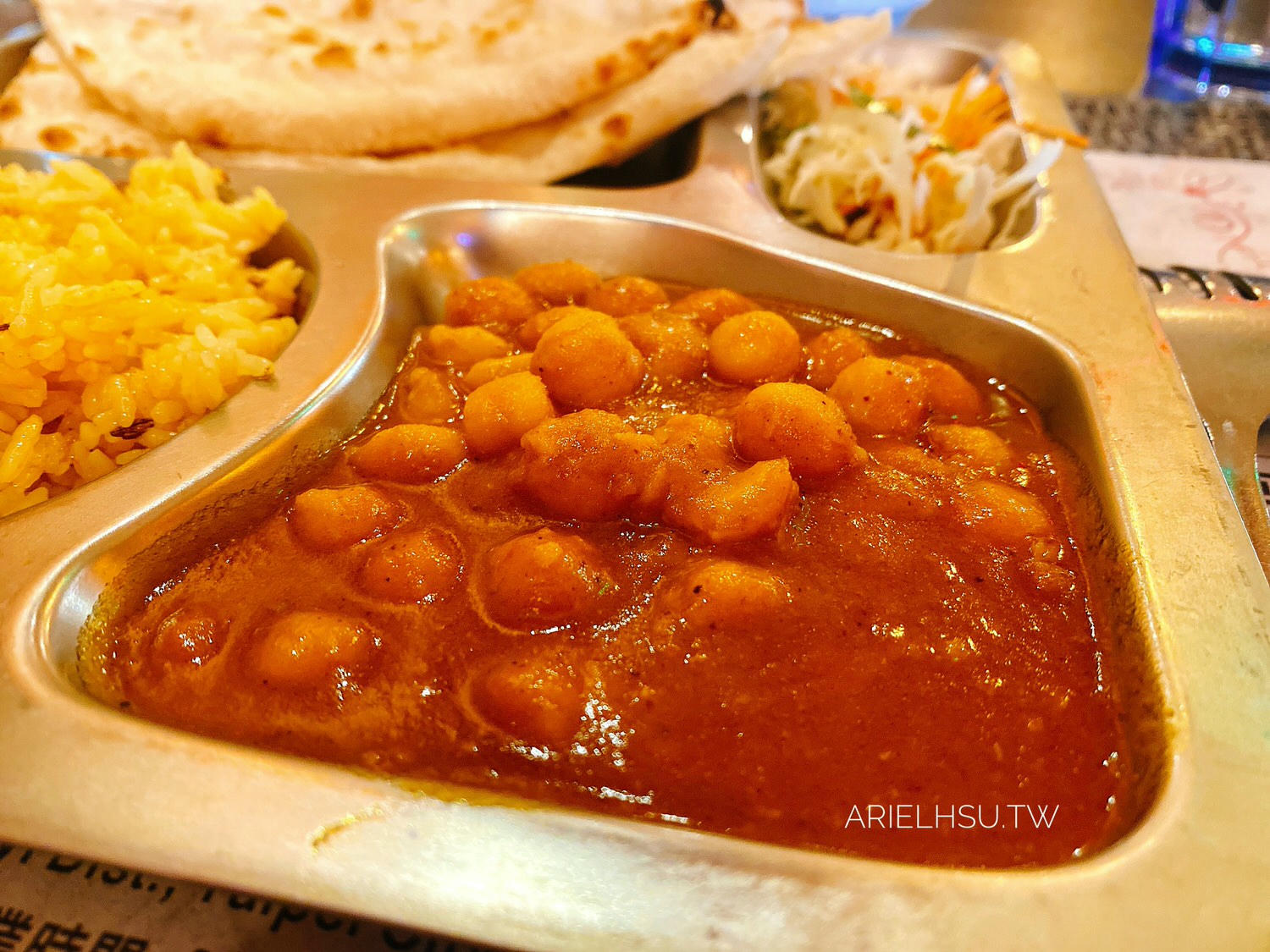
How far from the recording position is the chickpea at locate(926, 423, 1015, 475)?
53.9 inches

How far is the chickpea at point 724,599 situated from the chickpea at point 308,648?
1.30 ft

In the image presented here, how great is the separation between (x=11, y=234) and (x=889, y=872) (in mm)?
1755

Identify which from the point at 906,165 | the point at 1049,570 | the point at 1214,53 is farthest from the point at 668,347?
the point at 1214,53

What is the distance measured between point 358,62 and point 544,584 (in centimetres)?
170

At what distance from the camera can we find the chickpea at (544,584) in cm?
110

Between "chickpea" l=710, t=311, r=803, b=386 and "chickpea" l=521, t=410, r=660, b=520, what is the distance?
13.1 inches

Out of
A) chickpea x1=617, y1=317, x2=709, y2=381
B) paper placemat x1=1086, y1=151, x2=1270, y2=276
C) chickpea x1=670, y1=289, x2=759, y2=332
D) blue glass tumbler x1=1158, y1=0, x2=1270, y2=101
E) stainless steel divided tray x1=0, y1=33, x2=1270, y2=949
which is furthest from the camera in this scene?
blue glass tumbler x1=1158, y1=0, x2=1270, y2=101

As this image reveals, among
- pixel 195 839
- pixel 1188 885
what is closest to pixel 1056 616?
pixel 1188 885

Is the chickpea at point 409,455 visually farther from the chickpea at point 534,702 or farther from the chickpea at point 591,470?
the chickpea at point 534,702

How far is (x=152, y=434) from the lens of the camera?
1368 millimetres

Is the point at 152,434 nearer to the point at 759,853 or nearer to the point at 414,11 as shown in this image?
the point at 759,853

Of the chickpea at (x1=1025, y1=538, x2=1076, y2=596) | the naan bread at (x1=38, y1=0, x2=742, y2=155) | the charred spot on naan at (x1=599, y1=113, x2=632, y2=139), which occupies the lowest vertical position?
the chickpea at (x1=1025, y1=538, x2=1076, y2=596)

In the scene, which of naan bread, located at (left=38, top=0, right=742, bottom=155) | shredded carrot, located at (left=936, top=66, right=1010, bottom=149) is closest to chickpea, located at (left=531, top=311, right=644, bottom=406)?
naan bread, located at (left=38, top=0, right=742, bottom=155)

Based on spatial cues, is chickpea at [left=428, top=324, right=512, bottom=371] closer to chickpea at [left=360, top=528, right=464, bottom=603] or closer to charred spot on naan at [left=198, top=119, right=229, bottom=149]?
chickpea at [left=360, top=528, right=464, bottom=603]
